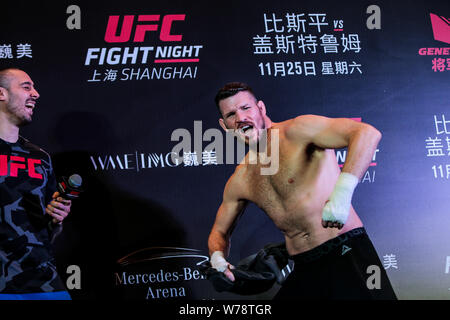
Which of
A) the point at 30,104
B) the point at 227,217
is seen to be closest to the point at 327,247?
the point at 227,217

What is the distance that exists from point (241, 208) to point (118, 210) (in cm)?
77

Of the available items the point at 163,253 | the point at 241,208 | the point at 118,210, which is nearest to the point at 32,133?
the point at 118,210

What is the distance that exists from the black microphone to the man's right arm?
0.88m

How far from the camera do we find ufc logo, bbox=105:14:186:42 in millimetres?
3480

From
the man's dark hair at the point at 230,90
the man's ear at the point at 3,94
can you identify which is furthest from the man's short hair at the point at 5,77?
the man's dark hair at the point at 230,90

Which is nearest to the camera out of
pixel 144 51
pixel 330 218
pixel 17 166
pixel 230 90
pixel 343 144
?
pixel 330 218

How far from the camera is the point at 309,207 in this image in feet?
9.73

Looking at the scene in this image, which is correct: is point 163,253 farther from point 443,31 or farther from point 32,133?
point 443,31

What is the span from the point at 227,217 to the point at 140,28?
138cm

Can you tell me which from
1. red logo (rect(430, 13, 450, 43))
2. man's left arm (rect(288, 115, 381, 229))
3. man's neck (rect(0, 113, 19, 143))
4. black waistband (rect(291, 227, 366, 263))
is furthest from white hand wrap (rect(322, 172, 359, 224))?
man's neck (rect(0, 113, 19, 143))

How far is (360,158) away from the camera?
2.62m

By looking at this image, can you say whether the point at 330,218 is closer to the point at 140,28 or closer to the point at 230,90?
the point at 230,90

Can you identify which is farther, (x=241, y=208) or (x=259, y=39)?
(x=259, y=39)

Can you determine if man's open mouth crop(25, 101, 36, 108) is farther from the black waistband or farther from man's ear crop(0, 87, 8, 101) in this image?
the black waistband
